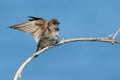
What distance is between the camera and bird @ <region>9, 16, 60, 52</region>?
15875mm

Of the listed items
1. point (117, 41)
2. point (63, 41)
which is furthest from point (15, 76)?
point (117, 41)

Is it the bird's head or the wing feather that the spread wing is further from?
the bird's head

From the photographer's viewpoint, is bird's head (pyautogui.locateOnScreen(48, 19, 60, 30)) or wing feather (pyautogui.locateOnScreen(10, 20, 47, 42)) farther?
bird's head (pyautogui.locateOnScreen(48, 19, 60, 30))

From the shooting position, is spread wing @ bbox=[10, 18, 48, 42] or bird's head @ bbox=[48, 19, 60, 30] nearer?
spread wing @ bbox=[10, 18, 48, 42]

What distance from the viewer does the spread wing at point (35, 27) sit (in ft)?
51.1

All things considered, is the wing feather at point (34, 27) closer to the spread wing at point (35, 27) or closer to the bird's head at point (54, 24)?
the spread wing at point (35, 27)

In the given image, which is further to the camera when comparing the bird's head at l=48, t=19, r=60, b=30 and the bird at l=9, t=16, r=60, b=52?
the bird's head at l=48, t=19, r=60, b=30

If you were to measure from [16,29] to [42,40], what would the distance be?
1.54 m

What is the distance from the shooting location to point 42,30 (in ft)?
55.6

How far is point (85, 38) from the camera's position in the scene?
47.6ft

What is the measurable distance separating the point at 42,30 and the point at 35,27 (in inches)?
17.5

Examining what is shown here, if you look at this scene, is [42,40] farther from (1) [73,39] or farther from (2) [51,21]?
(1) [73,39]

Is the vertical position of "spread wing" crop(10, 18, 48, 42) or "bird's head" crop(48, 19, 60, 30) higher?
"bird's head" crop(48, 19, 60, 30)

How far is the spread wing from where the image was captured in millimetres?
15562
